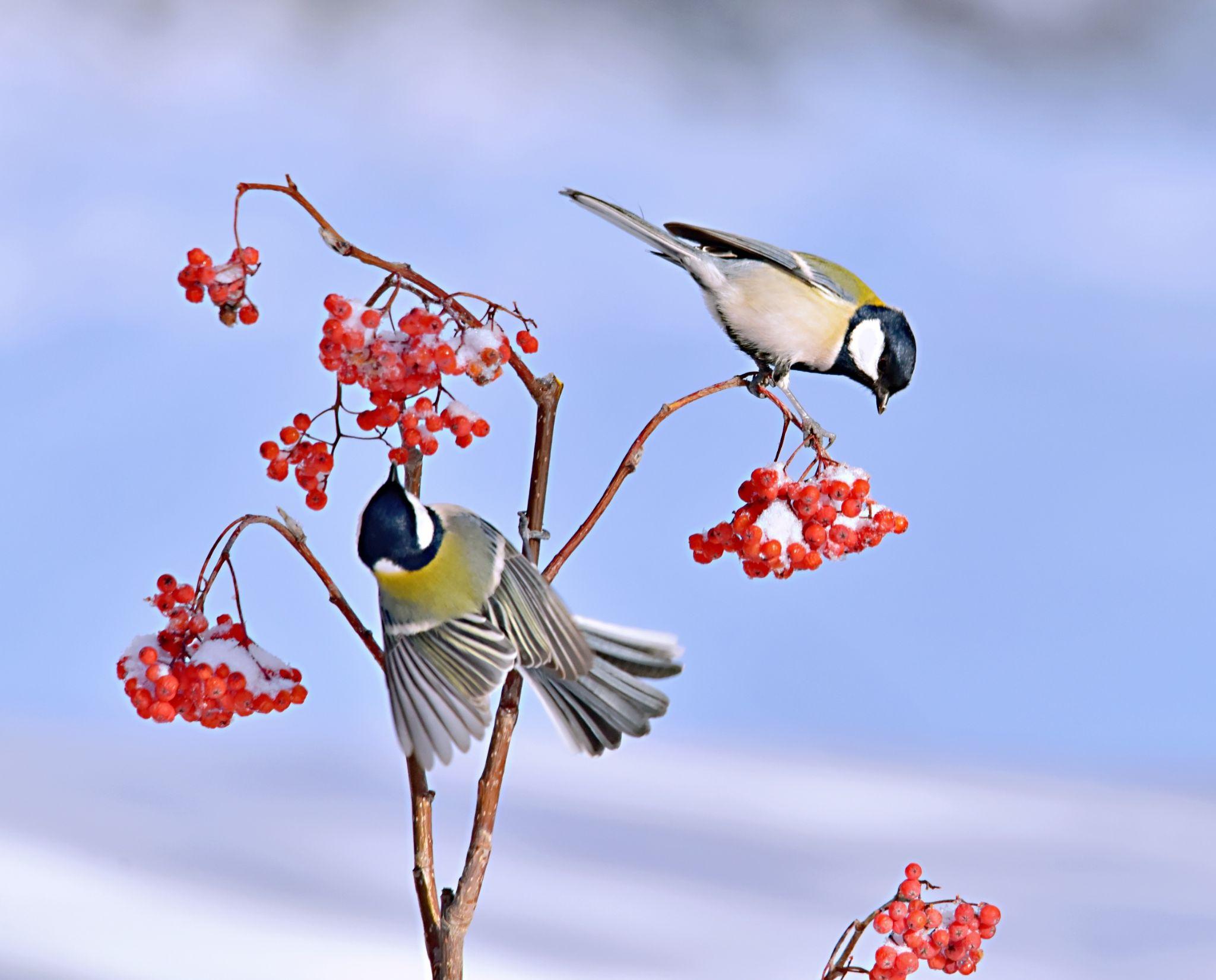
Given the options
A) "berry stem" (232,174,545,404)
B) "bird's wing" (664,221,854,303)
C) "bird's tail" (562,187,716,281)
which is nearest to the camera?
"berry stem" (232,174,545,404)

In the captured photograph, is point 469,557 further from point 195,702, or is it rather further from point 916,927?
point 916,927

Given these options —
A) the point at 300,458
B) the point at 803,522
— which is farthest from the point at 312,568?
the point at 803,522

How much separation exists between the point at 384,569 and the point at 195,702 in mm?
A: 255

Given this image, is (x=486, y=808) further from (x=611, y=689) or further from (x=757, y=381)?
(x=757, y=381)

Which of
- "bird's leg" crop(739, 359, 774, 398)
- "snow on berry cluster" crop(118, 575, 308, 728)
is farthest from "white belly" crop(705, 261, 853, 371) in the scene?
"snow on berry cluster" crop(118, 575, 308, 728)

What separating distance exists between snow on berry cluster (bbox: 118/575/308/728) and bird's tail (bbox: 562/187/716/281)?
0.63 m

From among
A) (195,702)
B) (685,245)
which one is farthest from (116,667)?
(685,245)

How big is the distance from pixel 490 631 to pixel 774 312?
2.02 feet

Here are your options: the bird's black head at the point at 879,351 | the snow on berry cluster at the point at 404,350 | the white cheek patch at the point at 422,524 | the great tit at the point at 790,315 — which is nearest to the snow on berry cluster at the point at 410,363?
the snow on berry cluster at the point at 404,350

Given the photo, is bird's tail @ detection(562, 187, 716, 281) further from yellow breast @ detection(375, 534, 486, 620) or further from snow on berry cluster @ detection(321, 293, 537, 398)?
yellow breast @ detection(375, 534, 486, 620)

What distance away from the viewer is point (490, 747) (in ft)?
4.04

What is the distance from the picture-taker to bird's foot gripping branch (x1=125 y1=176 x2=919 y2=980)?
108cm

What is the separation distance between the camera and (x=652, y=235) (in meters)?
1.52

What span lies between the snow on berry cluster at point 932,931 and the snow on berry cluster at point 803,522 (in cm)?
40
